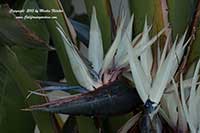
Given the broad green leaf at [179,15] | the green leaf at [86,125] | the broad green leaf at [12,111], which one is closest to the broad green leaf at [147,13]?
the broad green leaf at [179,15]

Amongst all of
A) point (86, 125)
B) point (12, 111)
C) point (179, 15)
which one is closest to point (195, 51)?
point (179, 15)

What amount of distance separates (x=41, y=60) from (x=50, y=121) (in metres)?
0.14

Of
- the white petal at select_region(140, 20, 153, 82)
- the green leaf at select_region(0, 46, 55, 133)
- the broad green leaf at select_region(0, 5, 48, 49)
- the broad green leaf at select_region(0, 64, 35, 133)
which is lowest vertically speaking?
the broad green leaf at select_region(0, 64, 35, 133)

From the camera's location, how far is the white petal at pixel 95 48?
1.89 feet

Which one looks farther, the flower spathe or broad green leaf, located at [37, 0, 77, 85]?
broad green leaf, located at [37, 0, 77, 85]

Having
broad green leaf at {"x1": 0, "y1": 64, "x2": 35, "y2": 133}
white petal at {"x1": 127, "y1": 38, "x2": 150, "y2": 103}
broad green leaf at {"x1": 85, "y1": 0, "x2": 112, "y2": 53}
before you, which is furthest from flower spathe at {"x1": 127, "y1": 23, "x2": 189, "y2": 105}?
broad green leaf at {"x1": 0, "y1": 64, "x2": 35, "y2": 133}

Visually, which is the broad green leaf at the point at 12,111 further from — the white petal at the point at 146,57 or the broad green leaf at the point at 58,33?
the white petal at the point at 146,57

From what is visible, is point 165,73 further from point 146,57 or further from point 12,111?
point 12,111

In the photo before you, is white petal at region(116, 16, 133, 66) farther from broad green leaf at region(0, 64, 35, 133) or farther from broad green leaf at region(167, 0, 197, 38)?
broad green leaf at region(0, 64, 35, 133)

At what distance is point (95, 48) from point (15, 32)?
0.40ft

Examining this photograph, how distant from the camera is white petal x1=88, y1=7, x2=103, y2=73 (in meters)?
0.58

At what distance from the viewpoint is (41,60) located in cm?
80

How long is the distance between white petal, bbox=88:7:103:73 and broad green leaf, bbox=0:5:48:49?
9cm

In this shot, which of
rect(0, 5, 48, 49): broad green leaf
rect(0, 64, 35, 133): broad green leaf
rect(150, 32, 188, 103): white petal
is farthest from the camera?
rect(0, 64, 35, 133): broad green leaf
